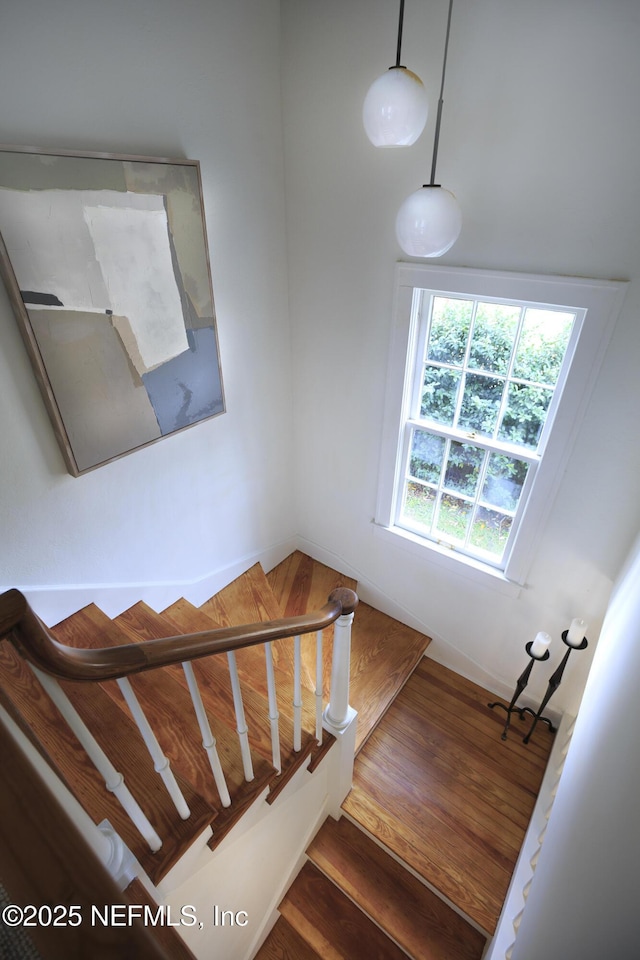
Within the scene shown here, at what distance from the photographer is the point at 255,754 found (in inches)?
57.7

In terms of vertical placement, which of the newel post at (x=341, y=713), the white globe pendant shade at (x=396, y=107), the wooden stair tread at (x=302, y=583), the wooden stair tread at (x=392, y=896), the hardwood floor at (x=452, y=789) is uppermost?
the white globe pendant shade at (x=396, y=107)

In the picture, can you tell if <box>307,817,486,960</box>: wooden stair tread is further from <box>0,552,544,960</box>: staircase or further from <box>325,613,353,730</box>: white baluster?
<box>325,613,353,730</box>: white baluster

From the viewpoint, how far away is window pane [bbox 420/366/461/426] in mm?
2092

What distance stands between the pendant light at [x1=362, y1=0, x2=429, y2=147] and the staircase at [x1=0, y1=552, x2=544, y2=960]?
1401 millimetres

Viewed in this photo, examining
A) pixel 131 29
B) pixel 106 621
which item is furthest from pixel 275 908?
pixel 131 29

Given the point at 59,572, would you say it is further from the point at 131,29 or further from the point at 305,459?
the point at 131,29

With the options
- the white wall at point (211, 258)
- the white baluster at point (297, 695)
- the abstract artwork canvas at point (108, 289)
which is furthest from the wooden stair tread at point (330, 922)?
the abstract artwork canvas at point (108, 289)

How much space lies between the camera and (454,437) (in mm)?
2160

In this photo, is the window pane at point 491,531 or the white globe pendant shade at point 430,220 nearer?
the white globe pendant shade at point 430,220

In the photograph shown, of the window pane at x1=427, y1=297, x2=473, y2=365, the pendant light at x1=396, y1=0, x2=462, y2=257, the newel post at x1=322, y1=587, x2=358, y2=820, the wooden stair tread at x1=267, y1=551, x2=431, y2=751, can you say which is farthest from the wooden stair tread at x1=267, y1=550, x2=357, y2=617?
the pendant light at x1=396, y1=0, x2=462, y2=257

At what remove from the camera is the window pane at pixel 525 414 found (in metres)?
1.88

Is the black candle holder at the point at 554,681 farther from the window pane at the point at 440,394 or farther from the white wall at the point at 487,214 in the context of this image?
the window pane at the point at 440,394

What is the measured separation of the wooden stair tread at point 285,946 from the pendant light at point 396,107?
108 inches

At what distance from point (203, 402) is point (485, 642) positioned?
1.85m
